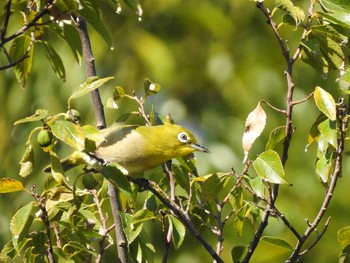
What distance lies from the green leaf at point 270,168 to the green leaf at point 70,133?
523mm

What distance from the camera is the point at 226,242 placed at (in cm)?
607

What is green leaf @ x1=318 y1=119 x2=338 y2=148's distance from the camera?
97.4 inches

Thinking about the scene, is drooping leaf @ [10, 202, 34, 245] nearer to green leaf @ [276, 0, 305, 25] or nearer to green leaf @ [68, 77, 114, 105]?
green leaf @ [68, 77, 114, 105]

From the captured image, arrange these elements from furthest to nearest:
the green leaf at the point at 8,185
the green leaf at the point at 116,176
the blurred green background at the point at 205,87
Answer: the blurred green background at the point at 205,87 → the green leaf at the point at 8,185 → the green leaf at the point at 116,176

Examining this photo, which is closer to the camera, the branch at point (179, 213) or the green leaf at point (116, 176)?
the green leaf at point (116, 176)

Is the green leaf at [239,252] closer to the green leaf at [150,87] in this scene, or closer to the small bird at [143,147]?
the green leaf at [150,87]

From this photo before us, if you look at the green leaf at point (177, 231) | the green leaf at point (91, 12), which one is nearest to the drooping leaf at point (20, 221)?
the green leaf at point (177, 231)

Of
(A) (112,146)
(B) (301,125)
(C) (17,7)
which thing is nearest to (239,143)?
(B) (301,125)

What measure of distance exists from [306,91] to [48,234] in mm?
3900

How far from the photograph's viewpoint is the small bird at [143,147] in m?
3.53

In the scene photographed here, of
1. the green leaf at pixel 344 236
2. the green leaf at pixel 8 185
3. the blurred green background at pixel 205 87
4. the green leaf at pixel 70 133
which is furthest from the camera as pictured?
the blurred green background at pixel 205 87

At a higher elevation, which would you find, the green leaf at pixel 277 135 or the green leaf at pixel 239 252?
the green leaf at pixel 277 135

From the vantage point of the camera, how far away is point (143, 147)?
361 cm

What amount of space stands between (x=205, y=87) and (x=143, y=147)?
3360mm
